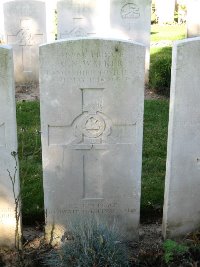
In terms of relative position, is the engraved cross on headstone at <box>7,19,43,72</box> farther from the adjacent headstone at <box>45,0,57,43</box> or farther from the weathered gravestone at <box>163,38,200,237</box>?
the weathered gravestone at <box>163,38,200,237</box>

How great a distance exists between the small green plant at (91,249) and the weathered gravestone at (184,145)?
71 centimetres

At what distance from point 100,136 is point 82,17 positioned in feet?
17.9

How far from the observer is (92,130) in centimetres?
410

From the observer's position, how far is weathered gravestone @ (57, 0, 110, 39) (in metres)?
9.02

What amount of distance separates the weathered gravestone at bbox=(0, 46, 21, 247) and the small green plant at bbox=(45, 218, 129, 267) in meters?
0.47

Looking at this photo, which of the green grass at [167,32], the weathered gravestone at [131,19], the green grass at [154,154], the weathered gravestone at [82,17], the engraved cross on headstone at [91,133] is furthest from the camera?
the green grass at [167,32]

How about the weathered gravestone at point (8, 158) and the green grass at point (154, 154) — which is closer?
the weathered gravestone at point (8, 158)

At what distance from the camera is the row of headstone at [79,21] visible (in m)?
8.94

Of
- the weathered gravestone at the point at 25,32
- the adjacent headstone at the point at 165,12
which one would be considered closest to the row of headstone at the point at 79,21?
the weathered gravestone at the point at 25,32

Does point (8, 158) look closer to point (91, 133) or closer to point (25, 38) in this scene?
point (91, 133)

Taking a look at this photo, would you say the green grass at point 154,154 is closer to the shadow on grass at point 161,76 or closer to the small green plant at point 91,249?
the shadow on grass at point 161,76

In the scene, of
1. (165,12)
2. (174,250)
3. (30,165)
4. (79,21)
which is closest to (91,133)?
(174,250)

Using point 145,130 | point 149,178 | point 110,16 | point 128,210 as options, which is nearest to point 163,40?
point 110,16

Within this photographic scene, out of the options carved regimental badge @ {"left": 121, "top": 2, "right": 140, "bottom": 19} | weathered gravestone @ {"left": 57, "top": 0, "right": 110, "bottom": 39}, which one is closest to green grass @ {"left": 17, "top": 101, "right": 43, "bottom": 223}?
weathered gravestone @ {"left": 57, "top": 0, "right": 110, "bottom": 39}
